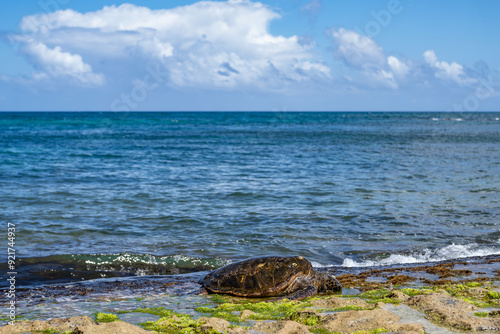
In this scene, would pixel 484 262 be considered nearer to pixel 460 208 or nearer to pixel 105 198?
pixel 460 208

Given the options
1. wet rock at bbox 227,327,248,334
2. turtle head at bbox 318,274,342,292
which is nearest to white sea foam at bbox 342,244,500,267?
turtle head at bbox 318,274,342,292

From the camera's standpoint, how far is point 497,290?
7812mm

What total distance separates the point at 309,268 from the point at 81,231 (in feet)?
25.1

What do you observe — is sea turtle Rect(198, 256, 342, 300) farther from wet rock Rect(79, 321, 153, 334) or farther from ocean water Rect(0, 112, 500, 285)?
wet rock Rect(79, 321, 153, 334)

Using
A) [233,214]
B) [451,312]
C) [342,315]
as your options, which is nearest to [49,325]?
[342,315]

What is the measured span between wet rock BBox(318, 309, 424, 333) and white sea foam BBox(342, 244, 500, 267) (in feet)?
15.1

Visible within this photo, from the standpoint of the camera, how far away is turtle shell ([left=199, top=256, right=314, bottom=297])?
8320 millimetres

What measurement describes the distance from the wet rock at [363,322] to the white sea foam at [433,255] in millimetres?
4610

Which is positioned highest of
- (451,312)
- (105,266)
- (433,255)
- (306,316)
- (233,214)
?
(451,312)

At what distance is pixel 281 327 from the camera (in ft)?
19.7

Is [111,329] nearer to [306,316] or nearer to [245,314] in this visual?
[245,314]

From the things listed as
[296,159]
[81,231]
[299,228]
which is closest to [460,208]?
[299,228]

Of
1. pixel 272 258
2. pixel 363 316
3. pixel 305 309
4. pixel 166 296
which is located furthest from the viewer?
pixel 272 258

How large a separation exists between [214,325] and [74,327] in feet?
6.04
